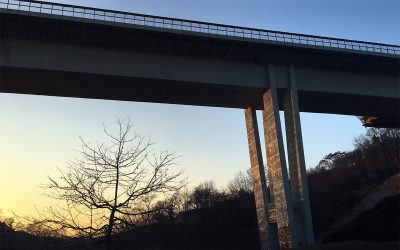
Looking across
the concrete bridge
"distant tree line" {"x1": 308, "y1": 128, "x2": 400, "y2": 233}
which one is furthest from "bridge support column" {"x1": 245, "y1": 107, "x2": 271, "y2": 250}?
"distant tree line" {"x1": 308, "y1": 128, "x2": 400, "y2": 233}

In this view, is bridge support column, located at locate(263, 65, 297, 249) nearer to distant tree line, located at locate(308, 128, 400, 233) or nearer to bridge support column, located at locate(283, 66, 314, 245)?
bridge support column, located at locate(283, 66, 314, 245)

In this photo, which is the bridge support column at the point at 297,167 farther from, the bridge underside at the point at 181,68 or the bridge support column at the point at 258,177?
the bridge support column at the point at 258,177

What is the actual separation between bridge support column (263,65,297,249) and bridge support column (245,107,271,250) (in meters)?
0.97

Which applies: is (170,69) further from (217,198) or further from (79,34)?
(217,198)

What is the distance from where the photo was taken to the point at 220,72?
27172 millimetres

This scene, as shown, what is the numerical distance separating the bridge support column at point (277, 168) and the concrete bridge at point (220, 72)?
0.20 ft

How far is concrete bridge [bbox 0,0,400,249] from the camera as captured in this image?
2391 cm

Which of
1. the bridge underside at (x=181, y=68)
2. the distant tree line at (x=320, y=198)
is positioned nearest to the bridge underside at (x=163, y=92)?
the bridge underside at (x=181, y=68)

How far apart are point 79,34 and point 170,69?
5322 mm

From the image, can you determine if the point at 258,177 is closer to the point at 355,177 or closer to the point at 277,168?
the point at 277,168

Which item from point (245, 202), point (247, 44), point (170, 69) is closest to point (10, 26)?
point (170, 69)

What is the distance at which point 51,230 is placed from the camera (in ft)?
35.0

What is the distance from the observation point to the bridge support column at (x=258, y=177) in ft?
94.7

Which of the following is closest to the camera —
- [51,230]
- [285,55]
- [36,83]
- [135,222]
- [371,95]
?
[51,230]
